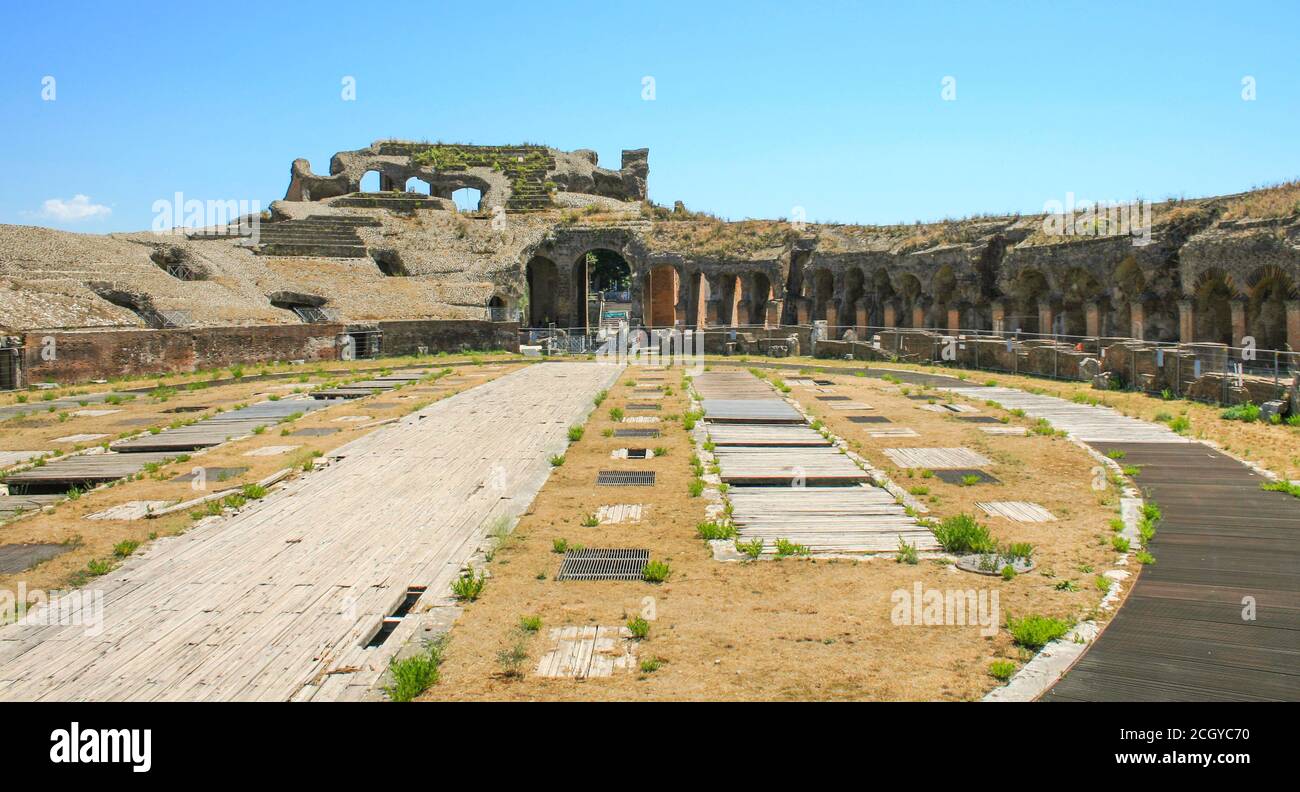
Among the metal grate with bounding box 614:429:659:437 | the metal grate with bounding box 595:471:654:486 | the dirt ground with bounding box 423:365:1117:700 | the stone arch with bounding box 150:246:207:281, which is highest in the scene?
the stone arch with bounding box 150:246:207:281

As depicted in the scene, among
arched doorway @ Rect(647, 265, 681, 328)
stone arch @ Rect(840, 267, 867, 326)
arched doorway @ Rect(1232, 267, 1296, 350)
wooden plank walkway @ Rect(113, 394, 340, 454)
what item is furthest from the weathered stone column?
wooden plank walkway @ Rect(113, 394, 340, 454)

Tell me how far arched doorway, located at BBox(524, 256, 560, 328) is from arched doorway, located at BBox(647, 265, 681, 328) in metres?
5.43

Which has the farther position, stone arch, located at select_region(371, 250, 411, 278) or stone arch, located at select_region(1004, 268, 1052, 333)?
stone arch, located at select_region(371, 250, 411, 278)

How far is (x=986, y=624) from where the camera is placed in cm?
742

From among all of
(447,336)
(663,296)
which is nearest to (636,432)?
(447,336)

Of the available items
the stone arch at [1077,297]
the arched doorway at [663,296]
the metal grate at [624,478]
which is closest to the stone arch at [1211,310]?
the stone arch at [1077,297]

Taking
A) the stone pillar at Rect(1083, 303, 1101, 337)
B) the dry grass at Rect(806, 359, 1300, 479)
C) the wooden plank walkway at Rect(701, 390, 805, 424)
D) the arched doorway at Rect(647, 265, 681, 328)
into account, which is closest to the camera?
the dry grass at Rect(806, 359, 1300, 479)

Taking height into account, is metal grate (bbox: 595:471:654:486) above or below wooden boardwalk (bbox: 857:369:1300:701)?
above

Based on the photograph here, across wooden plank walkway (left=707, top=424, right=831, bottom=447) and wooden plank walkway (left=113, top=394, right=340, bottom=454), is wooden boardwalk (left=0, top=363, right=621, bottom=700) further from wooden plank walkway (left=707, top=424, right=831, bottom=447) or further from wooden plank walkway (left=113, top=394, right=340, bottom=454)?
wooden plank walkway (left=113, top=394, right=340, bottom=454)

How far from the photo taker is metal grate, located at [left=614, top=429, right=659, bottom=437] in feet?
55.0

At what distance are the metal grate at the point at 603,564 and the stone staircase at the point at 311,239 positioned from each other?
39.2 meters
